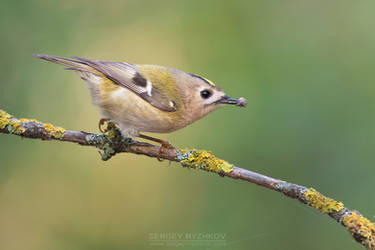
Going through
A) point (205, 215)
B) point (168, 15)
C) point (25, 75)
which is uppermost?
point (168, 15)

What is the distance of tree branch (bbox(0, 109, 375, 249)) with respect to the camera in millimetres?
2084

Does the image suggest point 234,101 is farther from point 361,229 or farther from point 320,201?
point 361,229

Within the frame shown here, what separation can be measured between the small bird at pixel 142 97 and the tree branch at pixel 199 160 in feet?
0.48

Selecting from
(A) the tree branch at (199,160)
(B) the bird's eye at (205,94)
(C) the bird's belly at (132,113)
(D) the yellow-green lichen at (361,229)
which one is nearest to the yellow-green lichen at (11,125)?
(A) the tree branch at (199,160)

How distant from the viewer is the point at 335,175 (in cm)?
360

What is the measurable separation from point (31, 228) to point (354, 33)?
4042mm

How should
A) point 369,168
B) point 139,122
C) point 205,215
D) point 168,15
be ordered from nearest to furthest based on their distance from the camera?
point 139,122 → point 369,168 → point 205,215 → point 168,15

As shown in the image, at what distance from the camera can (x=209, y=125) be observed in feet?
14.5

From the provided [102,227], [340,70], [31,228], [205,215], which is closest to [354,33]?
[340,70]

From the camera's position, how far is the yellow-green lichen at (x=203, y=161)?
2533 millimetres

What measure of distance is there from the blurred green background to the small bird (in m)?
0.78

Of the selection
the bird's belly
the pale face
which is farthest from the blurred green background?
the bird's belly

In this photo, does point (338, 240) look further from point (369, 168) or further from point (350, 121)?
point (350, 121)

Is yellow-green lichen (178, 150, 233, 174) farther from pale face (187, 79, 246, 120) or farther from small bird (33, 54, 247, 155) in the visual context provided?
pale face (187, 79, 246, 120)
